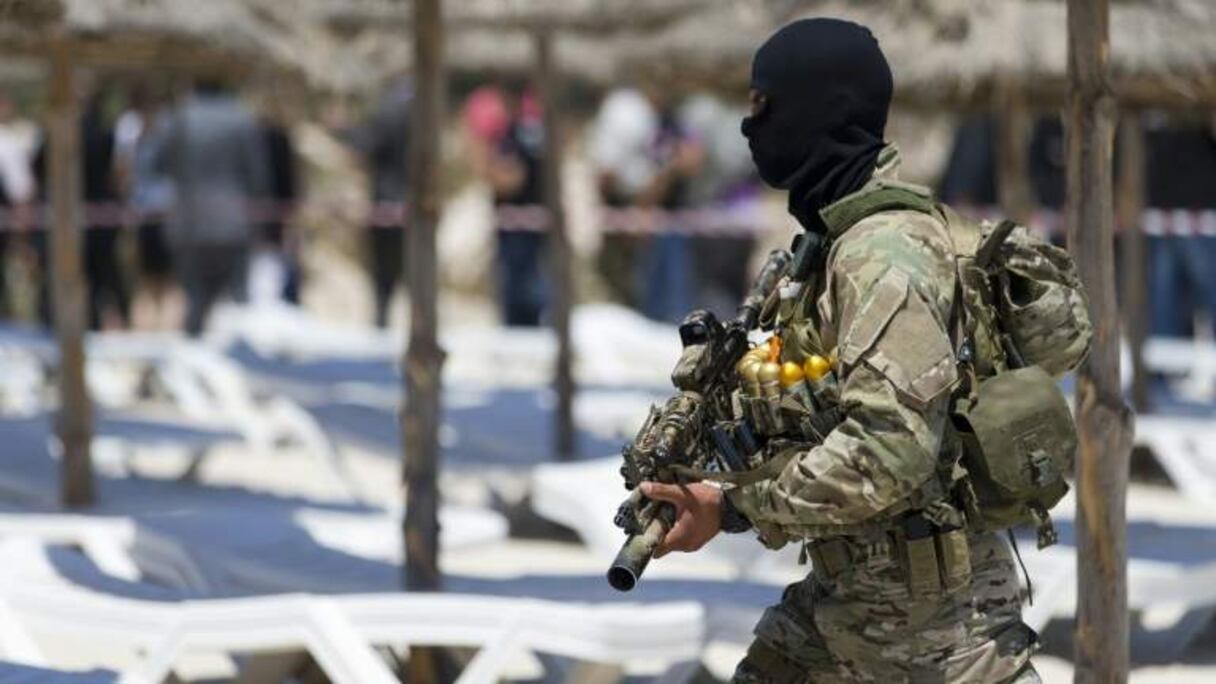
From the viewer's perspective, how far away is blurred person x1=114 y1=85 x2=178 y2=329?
14633mm

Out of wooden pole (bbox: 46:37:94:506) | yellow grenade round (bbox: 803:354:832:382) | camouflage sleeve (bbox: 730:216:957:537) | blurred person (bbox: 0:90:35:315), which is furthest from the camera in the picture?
blurred person (bbox: 0:90:35:315)

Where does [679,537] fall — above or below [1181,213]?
below

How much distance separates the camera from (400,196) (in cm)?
1520

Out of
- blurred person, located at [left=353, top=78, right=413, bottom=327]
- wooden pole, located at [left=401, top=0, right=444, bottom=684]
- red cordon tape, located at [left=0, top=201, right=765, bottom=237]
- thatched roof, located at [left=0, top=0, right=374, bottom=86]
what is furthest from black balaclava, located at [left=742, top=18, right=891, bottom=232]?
blurred person, located at [left=353, top=78, right=413, bottom=327]

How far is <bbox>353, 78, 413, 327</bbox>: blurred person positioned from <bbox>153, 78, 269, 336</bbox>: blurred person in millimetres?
1343

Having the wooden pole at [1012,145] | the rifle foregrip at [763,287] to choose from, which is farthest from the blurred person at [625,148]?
the rifle foregrip at [763,287]

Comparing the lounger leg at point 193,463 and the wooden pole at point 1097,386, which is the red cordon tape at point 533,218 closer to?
the lounger leg at point 193,463

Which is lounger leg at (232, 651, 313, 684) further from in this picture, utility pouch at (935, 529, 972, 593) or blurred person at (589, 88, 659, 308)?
blurred person at (589, 88, 659, 308)

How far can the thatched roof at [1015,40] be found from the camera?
7762 millimetres

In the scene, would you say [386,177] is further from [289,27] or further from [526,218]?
[289,27]

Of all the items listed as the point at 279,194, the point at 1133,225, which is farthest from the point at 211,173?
the point at 1133,225

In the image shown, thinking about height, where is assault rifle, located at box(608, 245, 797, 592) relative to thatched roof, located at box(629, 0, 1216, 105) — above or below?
below

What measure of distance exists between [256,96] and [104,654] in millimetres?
7774

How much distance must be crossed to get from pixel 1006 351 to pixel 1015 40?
5.02 meters
